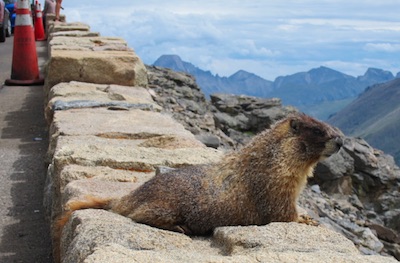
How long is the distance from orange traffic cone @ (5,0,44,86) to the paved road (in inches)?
38.2

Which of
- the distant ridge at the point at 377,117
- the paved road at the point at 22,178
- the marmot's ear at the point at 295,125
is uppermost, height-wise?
the marmot's ear at the point at 295,125

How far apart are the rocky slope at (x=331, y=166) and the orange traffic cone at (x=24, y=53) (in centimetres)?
229

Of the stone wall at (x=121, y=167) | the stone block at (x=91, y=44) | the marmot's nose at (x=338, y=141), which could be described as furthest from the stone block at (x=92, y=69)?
the marmot's nose at (x=338, y=141)

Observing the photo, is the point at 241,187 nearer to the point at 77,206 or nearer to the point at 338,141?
the point at 338,141

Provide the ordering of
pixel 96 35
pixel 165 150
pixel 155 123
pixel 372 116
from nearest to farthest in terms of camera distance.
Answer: pixel 165 150 → pixel 155 123 → pixel 96 35 → pixel 372 116

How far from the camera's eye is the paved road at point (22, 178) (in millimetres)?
4777

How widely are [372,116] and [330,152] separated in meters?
83.5

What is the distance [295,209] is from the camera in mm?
3840

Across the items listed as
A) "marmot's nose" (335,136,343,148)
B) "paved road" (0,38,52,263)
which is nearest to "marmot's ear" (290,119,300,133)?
"marmot's nose" (335,136,343,148)

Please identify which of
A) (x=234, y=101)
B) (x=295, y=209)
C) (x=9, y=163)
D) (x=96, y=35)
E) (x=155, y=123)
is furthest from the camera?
(x=234, y=101)

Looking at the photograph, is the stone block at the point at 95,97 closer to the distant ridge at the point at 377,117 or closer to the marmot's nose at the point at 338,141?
the marmot's nose at the point at 338,141

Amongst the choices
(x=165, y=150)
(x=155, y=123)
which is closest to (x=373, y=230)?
(x=155, y=123)

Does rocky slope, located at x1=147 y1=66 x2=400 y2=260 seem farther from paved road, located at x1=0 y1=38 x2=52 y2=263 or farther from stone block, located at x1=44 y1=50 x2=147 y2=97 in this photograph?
paved road, located at x1=0 y1=38 x2=52 y2=263

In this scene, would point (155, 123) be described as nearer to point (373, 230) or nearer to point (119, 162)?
point (119, 162)
